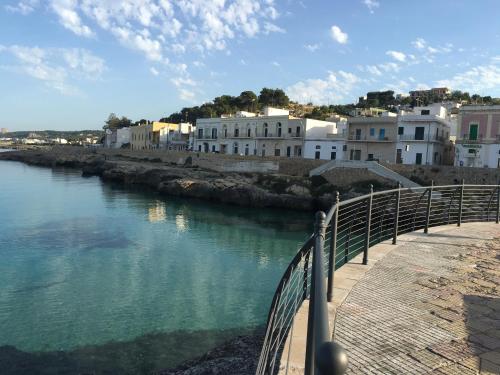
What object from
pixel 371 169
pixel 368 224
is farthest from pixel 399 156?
pixel 368 224

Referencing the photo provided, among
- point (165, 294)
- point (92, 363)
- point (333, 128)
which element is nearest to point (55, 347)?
point (92, 363)

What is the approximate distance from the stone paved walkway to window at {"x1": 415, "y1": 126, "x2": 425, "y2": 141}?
3947 cm

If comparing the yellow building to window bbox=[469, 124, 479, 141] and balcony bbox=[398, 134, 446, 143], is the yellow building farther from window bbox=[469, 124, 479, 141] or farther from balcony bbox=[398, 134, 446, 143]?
window bbox=[469, 124, 479, 141]

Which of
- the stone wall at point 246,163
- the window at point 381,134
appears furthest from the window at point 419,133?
the stone wall at point 246,163

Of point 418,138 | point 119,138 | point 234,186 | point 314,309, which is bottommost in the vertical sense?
point 234,186

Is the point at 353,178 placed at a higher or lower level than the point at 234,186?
higher

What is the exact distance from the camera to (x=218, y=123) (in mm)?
68312

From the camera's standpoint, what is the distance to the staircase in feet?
120

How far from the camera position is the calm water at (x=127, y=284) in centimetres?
1054

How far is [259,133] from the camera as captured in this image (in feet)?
201

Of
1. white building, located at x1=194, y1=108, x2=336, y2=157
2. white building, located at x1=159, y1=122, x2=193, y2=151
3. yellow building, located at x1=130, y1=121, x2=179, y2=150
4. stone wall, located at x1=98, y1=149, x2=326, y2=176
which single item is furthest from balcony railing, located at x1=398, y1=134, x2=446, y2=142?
yellow building, located at x1=130, y1=121, x2=179, y2=150

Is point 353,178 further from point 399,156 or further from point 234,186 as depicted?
point 234,186

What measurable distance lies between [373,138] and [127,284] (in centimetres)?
3919

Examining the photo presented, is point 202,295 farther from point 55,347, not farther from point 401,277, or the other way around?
point 401,277
